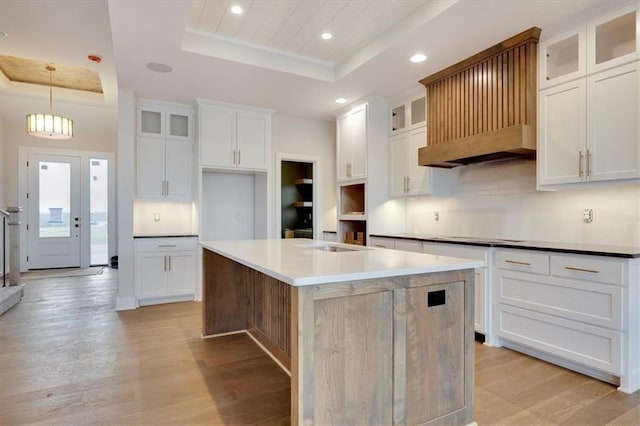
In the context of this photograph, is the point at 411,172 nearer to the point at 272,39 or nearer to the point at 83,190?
the point at 272,39

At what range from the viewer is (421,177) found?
415 centimetres

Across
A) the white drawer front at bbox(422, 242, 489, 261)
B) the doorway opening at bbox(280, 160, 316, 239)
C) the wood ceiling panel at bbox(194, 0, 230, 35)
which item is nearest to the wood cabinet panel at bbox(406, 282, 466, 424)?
the white drawer front at bbox(422, 242, 489, 261)

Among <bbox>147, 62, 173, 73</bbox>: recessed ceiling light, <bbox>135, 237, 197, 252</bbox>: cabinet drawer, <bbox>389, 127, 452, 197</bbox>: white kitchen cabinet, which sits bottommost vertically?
<bbox>135, 237, 197, 252</bbox>: cabinet drawer

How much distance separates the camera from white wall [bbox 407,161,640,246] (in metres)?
2.76

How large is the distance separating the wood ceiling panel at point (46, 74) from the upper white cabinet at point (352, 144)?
3.62 metres

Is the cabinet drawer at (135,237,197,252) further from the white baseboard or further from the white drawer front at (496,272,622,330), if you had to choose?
the white drawer front at (496,272,622,330)

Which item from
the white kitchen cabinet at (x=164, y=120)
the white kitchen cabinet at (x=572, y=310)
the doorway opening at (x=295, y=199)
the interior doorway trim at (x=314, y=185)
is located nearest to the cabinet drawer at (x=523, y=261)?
the white kitchen cabinet at (x=572, y=310)

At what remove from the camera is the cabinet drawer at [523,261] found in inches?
107

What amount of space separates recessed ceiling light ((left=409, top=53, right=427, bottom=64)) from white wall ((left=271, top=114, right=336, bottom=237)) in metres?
2.37

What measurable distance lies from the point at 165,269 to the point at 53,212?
414 centimetres

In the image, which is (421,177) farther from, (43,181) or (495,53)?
(43,181)

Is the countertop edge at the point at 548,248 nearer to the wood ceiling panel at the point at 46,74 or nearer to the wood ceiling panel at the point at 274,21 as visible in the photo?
the wood ceiling panel at the point at 274,21

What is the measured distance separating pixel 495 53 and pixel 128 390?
12.6ft

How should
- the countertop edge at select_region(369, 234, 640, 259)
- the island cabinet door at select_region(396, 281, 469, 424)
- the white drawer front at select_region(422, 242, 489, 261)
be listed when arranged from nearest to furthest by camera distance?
the island cabinet door at select_region(396, 281, 469, 424) → the countertop edge at select_region(369, 234, 640, 259) → the white drawer front at select_region(422, 242, 489, 261)
